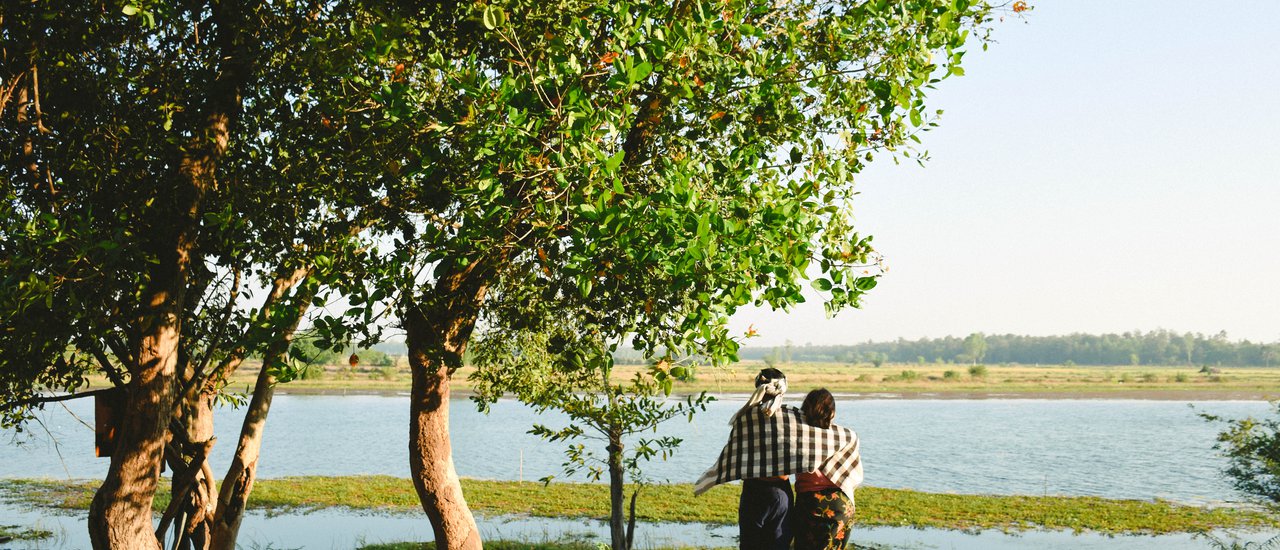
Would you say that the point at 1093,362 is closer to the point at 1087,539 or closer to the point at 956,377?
the point at 956,377

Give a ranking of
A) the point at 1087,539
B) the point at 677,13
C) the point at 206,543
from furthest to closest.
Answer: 1. the point at 1087,539
2. the point at 206,543
3. the point at 677,13

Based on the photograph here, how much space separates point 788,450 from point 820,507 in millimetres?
511

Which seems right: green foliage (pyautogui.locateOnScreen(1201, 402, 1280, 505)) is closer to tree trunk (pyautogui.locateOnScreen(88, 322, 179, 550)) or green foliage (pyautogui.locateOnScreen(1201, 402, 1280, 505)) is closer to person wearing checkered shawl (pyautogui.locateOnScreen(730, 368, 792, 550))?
person wearing checkered shawl (pyautogui.locateOnScreen(730, 368, 792, 550))

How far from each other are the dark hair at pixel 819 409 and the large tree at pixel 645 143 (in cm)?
107

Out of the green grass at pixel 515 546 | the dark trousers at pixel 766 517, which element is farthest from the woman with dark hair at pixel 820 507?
the green grass at pixel 515 546

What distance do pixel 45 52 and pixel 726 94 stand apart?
5.16 m

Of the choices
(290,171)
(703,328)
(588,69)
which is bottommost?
(703,328)

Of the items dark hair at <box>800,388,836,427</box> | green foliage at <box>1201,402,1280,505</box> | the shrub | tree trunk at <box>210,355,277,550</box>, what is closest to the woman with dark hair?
dark hair at <box>800,388,836,427</box>

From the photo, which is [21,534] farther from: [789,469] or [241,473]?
[789,469]

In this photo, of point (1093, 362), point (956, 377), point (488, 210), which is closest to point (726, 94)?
point (488, 210)

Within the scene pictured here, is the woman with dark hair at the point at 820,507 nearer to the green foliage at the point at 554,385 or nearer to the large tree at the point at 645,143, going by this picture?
the large tree at the point at 645,143

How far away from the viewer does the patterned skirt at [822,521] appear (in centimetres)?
689

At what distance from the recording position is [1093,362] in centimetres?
18262

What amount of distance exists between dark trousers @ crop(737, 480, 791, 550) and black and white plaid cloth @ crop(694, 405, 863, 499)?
0.50 ft
